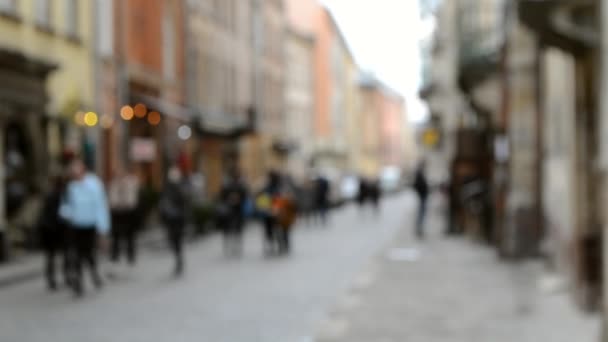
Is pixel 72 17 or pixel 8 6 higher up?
pixel 72 17

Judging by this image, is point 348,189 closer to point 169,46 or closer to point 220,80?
point 220,80

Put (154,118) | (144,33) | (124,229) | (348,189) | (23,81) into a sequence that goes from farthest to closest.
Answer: (348,189), (154,118), (144,33), (23,81), (124,229)

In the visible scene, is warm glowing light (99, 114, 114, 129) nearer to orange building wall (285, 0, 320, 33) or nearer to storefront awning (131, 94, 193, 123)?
storefront awning (131, 94, 193, 123)

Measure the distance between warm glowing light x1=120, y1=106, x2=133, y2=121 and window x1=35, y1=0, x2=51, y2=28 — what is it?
5.54 metres

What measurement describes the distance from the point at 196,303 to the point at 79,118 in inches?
526

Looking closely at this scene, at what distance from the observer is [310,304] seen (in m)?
13.4

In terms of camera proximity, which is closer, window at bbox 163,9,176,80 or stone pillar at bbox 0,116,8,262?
stone pillar at bbox 0,116,8,262

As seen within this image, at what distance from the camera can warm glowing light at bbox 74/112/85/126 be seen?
25.6m

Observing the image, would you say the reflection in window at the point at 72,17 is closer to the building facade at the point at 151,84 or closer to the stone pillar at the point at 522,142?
the building facade at the point at 151,84

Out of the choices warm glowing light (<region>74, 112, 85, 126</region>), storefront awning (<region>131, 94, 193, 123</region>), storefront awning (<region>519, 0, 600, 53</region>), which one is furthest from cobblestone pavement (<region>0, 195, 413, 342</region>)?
storefront awning (<region>131, 94, 193, 123</region>)

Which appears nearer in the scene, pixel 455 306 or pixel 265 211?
pixel 455 306

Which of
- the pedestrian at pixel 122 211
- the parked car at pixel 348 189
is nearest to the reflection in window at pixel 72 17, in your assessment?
the pedestrian at pixel 122 211

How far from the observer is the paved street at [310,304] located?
10.7m

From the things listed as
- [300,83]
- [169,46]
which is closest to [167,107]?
[169,46]
